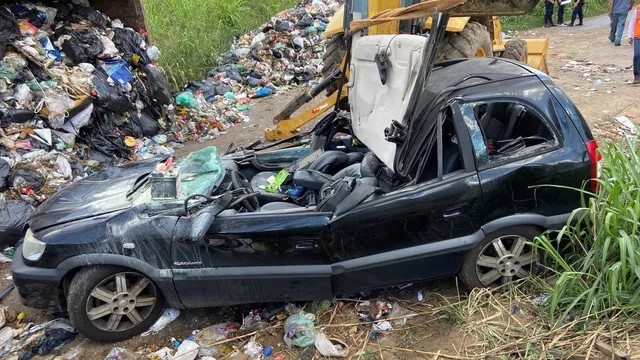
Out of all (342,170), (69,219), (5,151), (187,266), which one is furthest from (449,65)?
(5,151)

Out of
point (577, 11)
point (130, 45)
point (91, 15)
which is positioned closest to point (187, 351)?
point (130, 45)

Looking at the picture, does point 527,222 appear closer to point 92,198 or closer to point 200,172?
point 200,172

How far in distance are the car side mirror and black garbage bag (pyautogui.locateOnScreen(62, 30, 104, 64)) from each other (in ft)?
16.6

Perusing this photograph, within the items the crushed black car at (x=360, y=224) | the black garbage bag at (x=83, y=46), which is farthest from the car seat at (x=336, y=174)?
the black garbage bag at (x=83, y=46)

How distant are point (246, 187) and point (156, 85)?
187 inches

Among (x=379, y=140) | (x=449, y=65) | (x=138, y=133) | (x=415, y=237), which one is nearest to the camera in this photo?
(x=415, y=237)

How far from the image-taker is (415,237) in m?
3.20

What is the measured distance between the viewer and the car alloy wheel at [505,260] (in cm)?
331

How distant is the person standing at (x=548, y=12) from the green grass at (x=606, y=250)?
1373 centimetres

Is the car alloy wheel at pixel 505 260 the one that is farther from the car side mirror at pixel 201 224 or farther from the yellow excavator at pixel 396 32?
the yellow excavator at pixel 396 32

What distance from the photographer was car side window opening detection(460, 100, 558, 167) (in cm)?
319

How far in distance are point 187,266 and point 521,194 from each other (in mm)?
2157

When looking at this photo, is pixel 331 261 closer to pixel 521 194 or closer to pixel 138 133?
pixel 521 194

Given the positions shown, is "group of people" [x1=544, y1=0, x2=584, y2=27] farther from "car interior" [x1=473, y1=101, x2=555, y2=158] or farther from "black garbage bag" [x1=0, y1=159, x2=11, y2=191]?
"black garbage bag" [x1=0, y1=159, x2=11, y2=191]
